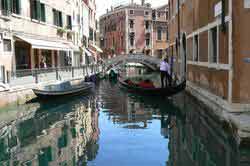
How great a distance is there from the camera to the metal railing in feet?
41.0

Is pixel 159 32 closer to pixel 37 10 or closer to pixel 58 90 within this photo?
pixel 37 10

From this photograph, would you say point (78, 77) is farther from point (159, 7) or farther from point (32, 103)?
point (159, 7)

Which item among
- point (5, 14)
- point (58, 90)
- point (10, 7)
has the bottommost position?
point (58, 90)

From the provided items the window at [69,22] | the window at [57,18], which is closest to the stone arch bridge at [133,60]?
the window at [69,22]

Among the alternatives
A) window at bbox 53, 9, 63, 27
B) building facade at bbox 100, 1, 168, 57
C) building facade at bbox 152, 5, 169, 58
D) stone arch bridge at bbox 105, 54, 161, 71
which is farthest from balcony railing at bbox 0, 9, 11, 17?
building facade at bbox 152, 5, 169, 58

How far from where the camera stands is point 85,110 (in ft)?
39.0

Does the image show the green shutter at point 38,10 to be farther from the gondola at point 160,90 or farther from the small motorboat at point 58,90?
the gondola at point 160,90

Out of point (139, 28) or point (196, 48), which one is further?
point (139, 28)

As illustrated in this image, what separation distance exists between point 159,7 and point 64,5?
3615cm

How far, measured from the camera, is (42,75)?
14750mm

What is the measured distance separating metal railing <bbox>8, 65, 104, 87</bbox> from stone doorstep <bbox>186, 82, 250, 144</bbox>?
6.58 meters

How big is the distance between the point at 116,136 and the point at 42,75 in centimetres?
767

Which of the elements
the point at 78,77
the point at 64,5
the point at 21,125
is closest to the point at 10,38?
the point at 78,77

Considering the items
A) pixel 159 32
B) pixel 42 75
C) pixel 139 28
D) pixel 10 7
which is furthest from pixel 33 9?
pixel 159 32
